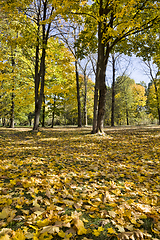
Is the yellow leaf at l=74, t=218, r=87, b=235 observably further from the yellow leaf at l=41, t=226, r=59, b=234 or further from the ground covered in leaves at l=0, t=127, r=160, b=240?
the yellow leaf at l=41, t=226, r=59, b=234

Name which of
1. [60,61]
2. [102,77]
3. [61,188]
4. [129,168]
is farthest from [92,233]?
[60,61]

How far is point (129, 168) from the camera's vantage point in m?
3.68

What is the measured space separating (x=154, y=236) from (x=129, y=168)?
7.14 ft

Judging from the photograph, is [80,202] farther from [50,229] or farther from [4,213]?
[4,213]

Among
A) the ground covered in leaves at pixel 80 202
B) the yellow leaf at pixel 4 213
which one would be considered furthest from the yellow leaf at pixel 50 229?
the yellow leaf at pixel 4 213

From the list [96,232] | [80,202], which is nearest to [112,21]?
[80,202]

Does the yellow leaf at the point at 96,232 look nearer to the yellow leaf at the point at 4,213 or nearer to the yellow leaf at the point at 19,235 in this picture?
the yellow leaf at the point at 19,235

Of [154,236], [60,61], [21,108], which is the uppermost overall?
[60,61]

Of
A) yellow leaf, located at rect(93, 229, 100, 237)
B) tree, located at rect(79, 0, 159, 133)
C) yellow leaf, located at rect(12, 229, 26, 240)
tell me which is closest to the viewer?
yellow leaf, located at rect(12, 229, 26, 240)

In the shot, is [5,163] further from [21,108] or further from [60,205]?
[21,108]

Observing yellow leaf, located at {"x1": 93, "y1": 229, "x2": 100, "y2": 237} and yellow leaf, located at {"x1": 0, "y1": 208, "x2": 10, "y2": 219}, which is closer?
yellow leaf, located at {"x1": 93, "y1": 229, "x2": 100, "y2": 237}

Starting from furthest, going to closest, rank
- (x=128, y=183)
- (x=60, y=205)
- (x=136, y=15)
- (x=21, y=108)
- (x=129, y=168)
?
(x=21, y=108) → (x=136, y=15) → (x=129, y=168) → (x=128, y=183) → (x=60, y=205)

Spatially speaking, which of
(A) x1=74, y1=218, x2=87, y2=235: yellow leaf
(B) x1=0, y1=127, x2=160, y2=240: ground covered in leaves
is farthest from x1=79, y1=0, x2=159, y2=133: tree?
(A) x1=74, y1=218, x2=87, y2=235: yellow leaf

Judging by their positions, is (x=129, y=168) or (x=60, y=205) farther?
(x=129, y=168)
